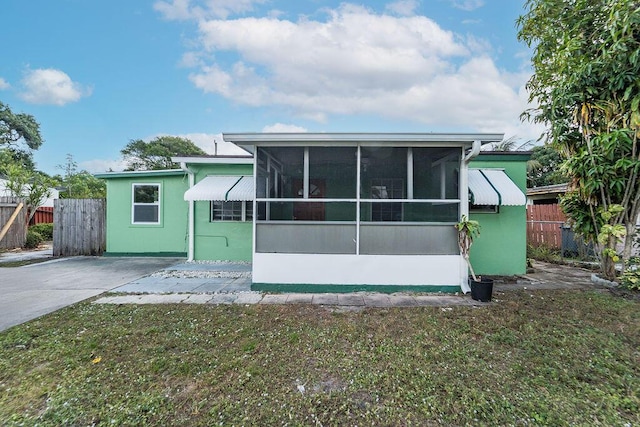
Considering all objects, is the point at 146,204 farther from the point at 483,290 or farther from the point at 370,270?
the point at 483,290

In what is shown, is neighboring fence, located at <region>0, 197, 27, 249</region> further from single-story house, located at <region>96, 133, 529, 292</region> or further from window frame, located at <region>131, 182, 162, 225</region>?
single-story house, located at <region>96, 133, 529, 292</region>

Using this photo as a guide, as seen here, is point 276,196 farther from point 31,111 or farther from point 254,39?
point 31,111

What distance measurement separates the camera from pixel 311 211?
615cm

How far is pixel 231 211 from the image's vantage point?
940 cm

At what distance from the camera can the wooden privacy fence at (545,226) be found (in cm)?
1057

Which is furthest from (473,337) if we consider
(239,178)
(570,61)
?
(239,178)

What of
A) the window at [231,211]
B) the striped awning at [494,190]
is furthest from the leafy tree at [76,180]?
the striped awning at [494,190]

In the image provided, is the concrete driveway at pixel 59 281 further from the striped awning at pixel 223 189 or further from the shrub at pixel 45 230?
the shrub at pixel 45 230

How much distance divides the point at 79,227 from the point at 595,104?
604 inches

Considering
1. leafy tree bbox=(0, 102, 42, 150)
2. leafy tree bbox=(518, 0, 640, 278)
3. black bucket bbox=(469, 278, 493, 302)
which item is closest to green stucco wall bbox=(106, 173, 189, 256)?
black bucket bbox=(469, 278, 493, 302)

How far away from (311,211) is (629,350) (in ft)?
16.9

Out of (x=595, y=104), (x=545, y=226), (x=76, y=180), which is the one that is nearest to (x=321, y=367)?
(x=595, y=104)

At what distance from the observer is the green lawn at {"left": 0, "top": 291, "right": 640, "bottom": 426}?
2348 mm

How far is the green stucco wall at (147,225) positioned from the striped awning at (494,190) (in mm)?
8954
